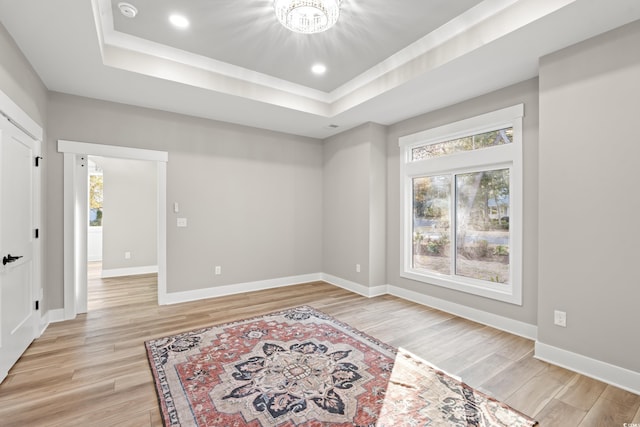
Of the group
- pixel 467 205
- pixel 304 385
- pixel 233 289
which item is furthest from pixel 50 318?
pixel 467 205

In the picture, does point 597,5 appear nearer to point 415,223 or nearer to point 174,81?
point 415,223

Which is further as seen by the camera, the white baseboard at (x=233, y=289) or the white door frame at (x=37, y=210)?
the white baseboard at (x=233, y=289)

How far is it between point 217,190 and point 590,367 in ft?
15.6

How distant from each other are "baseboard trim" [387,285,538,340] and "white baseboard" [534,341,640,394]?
38 cm

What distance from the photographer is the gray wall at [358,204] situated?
4.75 meters

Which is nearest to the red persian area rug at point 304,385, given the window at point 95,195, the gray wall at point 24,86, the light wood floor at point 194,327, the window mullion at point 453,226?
the light wood floor at point 194,327

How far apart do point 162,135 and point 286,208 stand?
7.41 feet

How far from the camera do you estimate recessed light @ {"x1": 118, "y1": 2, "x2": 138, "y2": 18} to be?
2.51 meters

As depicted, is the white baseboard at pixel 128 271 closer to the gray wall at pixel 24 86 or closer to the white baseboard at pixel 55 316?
the white baseboard at pixel 55 316

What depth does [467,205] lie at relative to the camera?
3.92m

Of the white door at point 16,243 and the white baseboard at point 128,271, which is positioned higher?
the white door at point 16,243

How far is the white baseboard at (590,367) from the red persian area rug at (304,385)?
0.98 meters

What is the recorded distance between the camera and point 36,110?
10.3ft

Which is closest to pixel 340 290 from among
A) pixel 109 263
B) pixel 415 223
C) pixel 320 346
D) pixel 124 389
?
pixel 415 223
